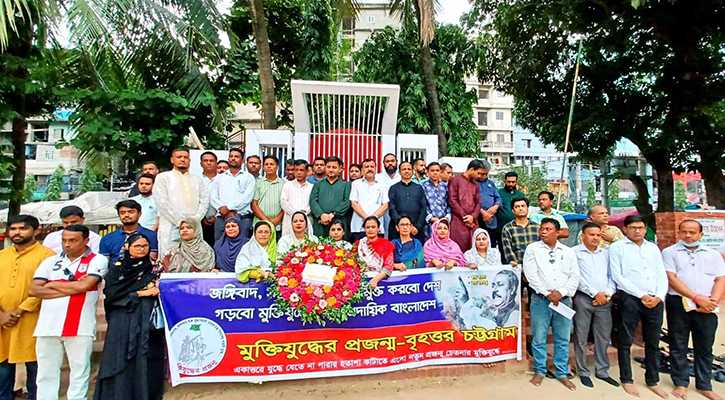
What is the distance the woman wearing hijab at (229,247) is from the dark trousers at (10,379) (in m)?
1.58

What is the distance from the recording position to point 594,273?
13.0ft

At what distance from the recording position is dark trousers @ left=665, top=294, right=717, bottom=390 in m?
3.82

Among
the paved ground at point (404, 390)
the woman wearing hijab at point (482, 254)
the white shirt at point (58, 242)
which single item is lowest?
the paved ground at point (404, 390)

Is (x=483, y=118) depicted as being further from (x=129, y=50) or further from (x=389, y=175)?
(x=389, y=175)

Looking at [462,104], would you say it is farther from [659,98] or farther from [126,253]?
[126,253]

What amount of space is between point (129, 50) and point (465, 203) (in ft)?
21.8

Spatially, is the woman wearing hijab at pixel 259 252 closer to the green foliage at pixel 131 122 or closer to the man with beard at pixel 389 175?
the man with beard at pixel 389 175

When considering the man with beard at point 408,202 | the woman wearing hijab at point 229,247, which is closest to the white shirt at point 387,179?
the man with beard at point 408,202

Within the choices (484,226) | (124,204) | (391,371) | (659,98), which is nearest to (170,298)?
(124,204)

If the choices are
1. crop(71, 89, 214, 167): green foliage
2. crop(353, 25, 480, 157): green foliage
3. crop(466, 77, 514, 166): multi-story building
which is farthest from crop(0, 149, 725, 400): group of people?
crop(466, 77, 514, 166): multi-story building

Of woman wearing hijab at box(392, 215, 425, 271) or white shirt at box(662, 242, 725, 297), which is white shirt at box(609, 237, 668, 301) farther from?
woman wearing hijab at box(392, 215, 425, 271)

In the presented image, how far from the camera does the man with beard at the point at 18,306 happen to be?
327cm

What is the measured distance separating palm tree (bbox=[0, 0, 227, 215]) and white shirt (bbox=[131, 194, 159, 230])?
2.38 m

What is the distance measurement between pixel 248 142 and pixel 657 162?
935 centimetres
